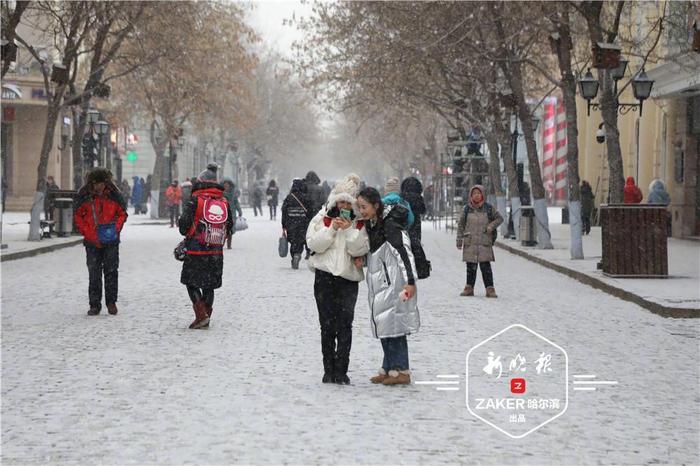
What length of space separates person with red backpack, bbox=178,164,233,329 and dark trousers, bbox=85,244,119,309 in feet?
4.48

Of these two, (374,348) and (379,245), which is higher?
(379,245)

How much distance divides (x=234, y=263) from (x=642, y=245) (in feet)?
26.2

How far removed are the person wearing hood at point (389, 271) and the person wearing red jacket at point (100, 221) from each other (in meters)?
5.45

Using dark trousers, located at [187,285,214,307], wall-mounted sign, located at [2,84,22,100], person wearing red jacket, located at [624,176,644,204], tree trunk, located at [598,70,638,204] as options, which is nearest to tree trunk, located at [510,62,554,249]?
person wearing red jacket, located at [624,176,644,204]

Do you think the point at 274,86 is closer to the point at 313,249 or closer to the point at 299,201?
the point at 299,201

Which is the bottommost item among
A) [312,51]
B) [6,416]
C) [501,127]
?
[6,416]

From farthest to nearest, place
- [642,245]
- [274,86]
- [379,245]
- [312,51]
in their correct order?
[274,86], [312,51], [642,245], [379,245]

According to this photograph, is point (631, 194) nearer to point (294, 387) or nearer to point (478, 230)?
point (478, 230)

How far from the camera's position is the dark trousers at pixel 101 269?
1323 centimetres

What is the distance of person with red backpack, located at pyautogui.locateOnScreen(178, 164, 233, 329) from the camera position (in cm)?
1212

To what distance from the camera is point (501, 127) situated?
3466 cm

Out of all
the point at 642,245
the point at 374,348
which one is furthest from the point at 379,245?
the point at 642,245

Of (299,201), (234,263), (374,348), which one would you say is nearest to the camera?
(374,348)

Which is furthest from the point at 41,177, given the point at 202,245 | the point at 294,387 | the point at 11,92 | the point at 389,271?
the point at 11,92
